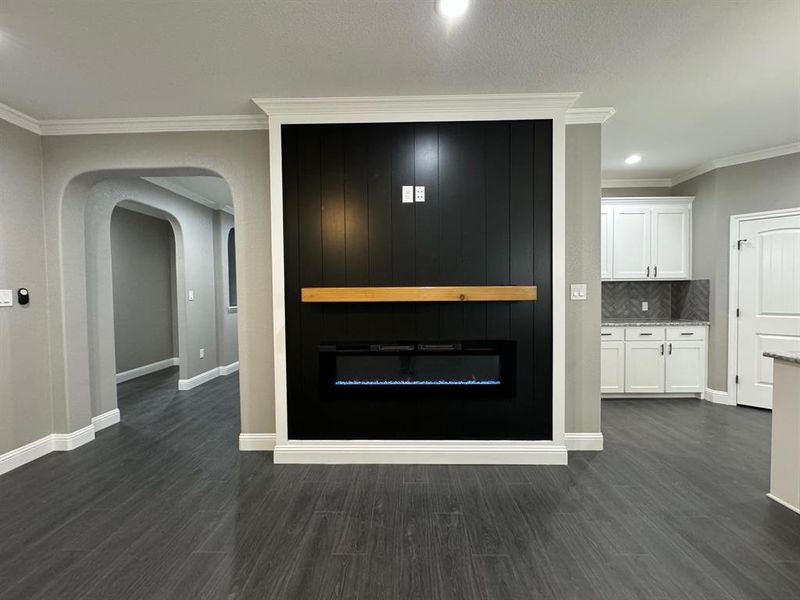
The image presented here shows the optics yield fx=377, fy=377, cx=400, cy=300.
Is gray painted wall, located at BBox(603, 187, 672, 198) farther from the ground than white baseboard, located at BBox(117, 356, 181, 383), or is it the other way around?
gray painted wall, located at BBox(603, 187, 672, 198)

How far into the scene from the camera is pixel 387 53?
7.36 feet

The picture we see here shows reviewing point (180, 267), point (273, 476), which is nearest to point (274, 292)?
point (273, 476)

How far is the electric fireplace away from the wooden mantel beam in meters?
0.35

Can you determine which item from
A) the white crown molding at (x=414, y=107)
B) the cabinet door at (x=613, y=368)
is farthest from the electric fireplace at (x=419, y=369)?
the cabinet door at (x=613, y=368)

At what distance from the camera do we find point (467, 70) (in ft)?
7.95

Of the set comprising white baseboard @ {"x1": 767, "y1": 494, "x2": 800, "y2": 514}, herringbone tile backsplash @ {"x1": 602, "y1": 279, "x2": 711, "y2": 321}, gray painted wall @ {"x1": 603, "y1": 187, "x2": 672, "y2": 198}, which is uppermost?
gray painted wall @ {"x1": 603, "y1": 187, "x2": 672, "y2": 198}

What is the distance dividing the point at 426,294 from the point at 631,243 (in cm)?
326

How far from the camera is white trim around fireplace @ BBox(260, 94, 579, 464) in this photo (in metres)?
2.77

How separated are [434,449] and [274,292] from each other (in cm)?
172

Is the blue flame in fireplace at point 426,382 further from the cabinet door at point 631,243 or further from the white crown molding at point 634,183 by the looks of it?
the white crown molding at point 634,183

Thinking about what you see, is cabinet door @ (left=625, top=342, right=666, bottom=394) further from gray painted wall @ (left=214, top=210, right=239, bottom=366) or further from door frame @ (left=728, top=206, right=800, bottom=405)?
gray painted wall @ (left=214, top=210, right=239, bottom=366)

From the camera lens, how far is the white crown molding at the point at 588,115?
296 cm

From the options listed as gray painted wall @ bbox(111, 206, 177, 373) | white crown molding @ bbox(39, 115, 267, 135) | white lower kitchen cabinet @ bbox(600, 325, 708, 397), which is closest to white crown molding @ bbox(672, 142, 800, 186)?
white lower kitchen cabinet @ bbox(600, 325, 708, 397)

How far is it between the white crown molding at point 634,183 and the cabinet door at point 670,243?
576 millimetres
